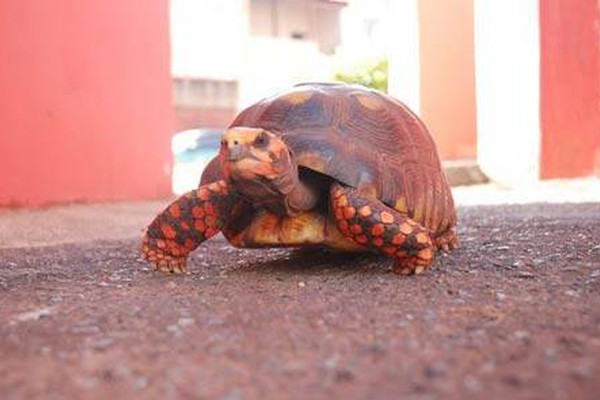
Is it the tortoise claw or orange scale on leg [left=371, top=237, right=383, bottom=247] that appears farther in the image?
the tortoise claw

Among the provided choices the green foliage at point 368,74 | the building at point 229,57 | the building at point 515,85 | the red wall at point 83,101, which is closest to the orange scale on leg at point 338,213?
the red wall at point 83,101

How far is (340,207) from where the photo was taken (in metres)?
2.27

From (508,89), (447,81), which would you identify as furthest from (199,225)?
(447,81)

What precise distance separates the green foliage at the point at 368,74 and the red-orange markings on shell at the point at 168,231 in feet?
Answer: 31.8

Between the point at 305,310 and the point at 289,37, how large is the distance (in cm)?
1846

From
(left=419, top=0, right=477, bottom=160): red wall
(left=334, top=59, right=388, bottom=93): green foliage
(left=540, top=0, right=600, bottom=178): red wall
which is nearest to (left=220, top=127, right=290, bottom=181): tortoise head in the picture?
(left=540, top=0, right=600, bottom=178): red wall

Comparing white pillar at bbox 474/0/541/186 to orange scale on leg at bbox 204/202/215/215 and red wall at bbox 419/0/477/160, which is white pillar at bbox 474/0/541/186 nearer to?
red wall at bbox 419/0/477/160

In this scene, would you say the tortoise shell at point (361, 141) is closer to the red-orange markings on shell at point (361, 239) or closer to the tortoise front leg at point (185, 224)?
the red-orange markings on shell at point (361, 239)

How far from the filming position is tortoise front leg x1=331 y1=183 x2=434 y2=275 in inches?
88.8

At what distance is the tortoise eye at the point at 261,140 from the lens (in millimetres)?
2088

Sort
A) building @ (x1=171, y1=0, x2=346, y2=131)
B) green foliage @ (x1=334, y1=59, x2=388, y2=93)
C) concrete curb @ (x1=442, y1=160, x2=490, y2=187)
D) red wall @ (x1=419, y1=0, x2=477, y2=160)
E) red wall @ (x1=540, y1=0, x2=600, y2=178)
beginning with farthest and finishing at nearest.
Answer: building @ (x1=171, y1=0, x2=346, y2=131) < green foliage @ (x1=334, y1=59, x2=388, y2=93) < red wall @ (x1=419, y1=0, x2=477, y2=160) < concrete curb @ (x1=442, y1=160, x2=490, y2=187) < red wall @ (x1=540, y1=0, x2=600, y2=178)

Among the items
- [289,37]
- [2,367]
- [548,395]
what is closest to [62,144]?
[2,367]

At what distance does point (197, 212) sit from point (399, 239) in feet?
2.23

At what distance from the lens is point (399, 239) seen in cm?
227
